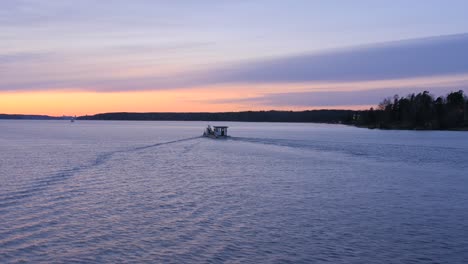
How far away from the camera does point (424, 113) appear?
161375mm

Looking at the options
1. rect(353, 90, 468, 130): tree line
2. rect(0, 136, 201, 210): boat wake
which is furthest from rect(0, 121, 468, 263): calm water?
rect(353, 90, 468, 130): tree line

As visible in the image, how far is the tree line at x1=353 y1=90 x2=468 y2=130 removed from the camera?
157000mm

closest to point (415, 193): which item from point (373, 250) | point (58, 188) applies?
point (373, 250)

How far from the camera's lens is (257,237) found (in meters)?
15.0

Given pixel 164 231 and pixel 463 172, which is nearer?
pixel 164 231

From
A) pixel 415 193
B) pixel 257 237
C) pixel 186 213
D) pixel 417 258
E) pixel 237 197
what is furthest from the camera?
pixel 415 193

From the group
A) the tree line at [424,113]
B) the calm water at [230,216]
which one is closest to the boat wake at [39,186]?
the calm water at [230,216]

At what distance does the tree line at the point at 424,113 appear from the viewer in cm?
→ 15700

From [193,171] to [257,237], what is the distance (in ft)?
59.6

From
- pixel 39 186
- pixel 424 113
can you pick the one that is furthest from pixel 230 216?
pixel 424 113

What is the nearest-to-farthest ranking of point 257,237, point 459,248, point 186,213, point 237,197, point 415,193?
point 459,248 → point 257,237 → point 186,213 → point 237,197 → point 415,193

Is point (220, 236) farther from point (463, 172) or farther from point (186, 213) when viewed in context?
point (463, 172)

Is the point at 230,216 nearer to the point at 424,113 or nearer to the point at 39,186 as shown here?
the point at 39,186

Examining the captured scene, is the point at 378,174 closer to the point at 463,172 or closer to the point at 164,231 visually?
the point at 463,172
